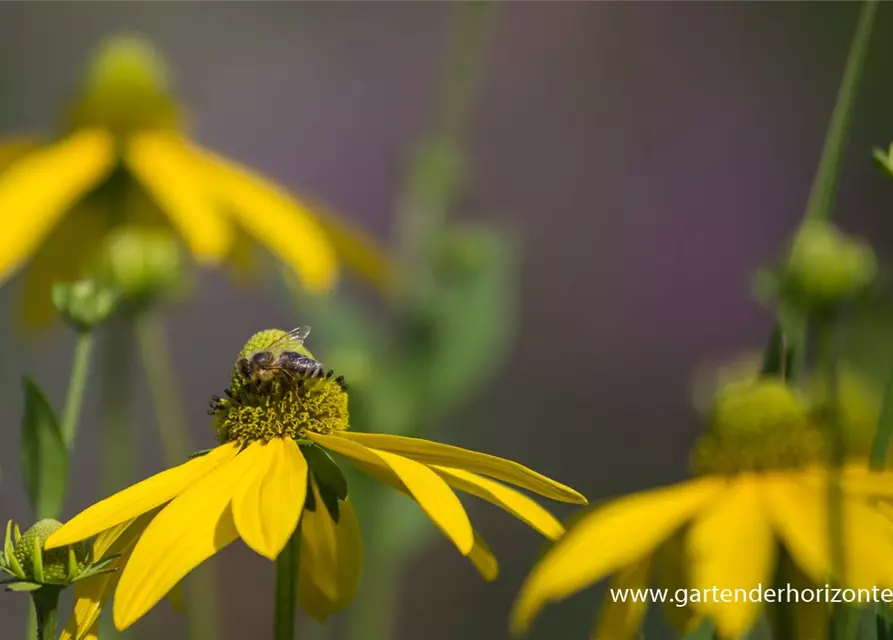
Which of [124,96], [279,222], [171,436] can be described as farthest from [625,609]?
[124,96]

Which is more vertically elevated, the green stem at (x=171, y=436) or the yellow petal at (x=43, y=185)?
the yellow petal at (x=43, y=185)

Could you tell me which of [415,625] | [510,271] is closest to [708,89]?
[415,625]

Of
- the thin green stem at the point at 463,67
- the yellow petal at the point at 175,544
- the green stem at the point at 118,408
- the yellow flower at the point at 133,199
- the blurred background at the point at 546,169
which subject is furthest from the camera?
the blurred background at the point at 546,169

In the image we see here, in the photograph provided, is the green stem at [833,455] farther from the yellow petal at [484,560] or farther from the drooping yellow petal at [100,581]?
the drooping yellow petal at [100,581]

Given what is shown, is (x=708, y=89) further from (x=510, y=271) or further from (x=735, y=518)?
(x=735, y=518)

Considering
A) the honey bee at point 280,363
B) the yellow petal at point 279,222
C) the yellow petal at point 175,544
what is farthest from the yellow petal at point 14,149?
the yellow petal at point 175,544

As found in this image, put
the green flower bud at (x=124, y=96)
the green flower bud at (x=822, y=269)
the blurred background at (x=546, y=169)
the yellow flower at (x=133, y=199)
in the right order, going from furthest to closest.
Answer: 1. the blurred background at (x=546, y=169)
2. the green flower bud at (x=124, y=96)
3. the yellow flower at (x=133, y=199)
4. the green flower bud at (x=822, y=269)

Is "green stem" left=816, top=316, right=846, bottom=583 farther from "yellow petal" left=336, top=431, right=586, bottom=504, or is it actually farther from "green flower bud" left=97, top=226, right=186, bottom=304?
"green flower bud" left=97, top=226, right=186, bottom=304
